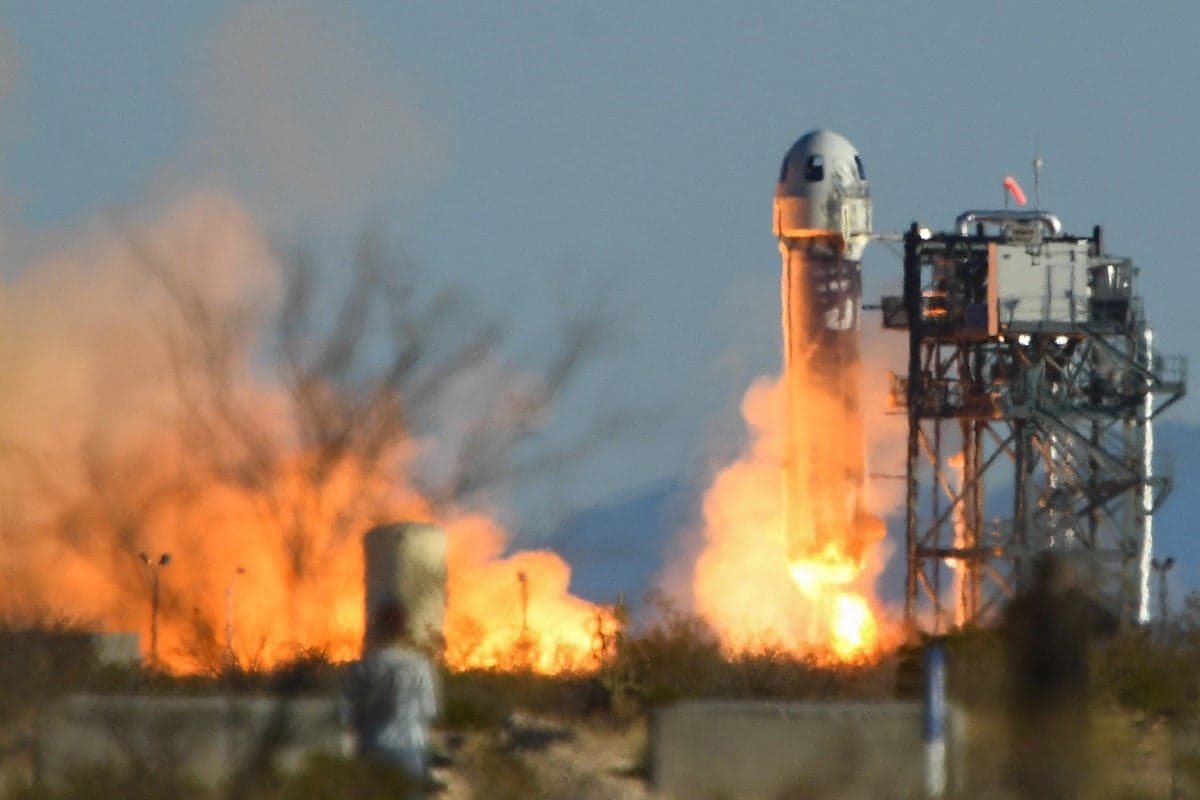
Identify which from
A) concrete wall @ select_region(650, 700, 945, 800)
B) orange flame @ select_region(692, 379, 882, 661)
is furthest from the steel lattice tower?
concrete wall @ select_region(650, 700, 945, 800)

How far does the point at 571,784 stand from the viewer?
23828 millimetres

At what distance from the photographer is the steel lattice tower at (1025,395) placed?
54.4m

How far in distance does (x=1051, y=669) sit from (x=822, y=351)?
36.8 m

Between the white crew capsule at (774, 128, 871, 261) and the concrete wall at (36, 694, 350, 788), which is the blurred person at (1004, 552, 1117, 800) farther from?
the white crew capsule at (774, 128, 871, 261)

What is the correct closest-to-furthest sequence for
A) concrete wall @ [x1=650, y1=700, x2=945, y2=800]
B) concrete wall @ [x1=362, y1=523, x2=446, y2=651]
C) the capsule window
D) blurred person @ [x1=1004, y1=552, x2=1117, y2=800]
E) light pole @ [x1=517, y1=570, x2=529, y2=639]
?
blurred person @ [x1=1004, y1=552, x2=1117, y2=800] < concrete wall @ [x1=650, y1=700, x2=945, y2=800] < concrete wall @ [x1=362, y1=523, x2=446, y2=651] < light pole @ [x1=517, y1=570, x2=529, y2=639] < the capsule window

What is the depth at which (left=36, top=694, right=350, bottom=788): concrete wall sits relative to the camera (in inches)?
774

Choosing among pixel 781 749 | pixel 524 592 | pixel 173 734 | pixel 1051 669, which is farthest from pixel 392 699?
pixel 524 592

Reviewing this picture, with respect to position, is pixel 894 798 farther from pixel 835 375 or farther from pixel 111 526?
pixel 835 375

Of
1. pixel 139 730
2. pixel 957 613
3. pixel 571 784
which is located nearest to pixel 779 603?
pixel 957 613

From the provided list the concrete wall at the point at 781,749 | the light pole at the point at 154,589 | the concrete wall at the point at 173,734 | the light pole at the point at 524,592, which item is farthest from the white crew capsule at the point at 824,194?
the concrete wall at the point at 173,734

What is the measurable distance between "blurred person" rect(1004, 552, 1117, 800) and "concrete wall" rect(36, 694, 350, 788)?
5.60 m

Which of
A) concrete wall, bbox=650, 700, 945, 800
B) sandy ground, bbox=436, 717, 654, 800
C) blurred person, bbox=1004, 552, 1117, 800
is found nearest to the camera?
blurred person, bbox=1004, 552, 1117, 800

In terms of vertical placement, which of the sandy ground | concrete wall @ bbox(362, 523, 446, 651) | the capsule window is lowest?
the sandy ground

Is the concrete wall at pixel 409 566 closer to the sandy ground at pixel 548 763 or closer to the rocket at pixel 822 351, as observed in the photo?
the sandy ground at pixel 548 763
